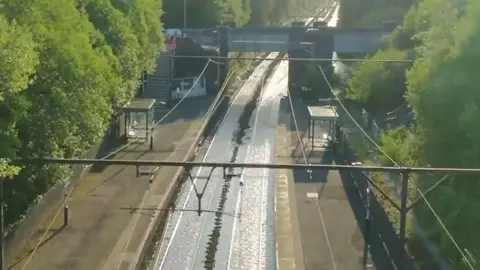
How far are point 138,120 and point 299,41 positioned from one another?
1221 centimetres

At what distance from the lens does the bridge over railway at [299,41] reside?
39.3 m

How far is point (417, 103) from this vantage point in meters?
15.4

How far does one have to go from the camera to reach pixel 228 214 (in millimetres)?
20078

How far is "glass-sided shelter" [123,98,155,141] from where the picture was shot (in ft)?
86.4

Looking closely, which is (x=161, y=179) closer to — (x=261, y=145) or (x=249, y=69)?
(x=261, y=145)

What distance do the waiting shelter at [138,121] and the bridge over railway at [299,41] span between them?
1054 cm

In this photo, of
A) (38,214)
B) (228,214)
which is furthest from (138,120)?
(38,214)

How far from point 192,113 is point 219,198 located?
39.6ft

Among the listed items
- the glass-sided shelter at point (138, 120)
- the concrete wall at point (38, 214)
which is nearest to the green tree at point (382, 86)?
the glass-sided shelter at point (138, 120)

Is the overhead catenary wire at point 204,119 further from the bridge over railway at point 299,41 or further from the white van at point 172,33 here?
the white van at point 172,33

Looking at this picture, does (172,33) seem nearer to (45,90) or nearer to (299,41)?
(299,41)

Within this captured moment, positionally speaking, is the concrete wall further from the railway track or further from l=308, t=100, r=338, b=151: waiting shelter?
l=308, t=100, r=338, b=151: waiting shelter

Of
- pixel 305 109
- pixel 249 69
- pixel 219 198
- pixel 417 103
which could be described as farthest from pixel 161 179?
pixel 249 69

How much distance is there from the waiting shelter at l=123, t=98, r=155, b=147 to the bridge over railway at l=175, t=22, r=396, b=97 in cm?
1054
